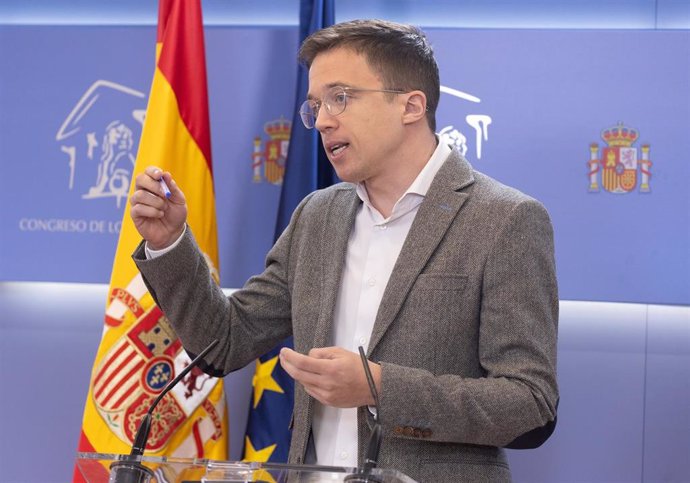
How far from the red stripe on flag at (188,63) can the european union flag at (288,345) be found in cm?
31

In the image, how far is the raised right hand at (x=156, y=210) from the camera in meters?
1.93

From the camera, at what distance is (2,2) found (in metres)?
3.84

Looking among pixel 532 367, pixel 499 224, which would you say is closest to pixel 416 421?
pixel 532 367

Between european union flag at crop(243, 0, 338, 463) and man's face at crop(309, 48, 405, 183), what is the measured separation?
1.08 m

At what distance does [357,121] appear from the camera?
2.10m

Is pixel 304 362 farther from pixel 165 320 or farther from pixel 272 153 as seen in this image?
pixel 272 153

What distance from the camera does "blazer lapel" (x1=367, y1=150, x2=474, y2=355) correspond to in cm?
196

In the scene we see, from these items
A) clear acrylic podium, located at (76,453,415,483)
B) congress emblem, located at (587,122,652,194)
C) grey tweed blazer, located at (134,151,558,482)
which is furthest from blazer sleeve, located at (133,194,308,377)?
congress emblem, located at (587,122,652,194)

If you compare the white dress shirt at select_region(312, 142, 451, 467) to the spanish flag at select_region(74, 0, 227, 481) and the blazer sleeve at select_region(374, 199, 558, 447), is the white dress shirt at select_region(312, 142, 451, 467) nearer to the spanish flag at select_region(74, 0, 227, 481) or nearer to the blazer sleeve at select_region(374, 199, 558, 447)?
the blazer sleeve at select_region(374, 199, 558, 447)

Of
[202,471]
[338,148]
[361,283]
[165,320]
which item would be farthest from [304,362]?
[165,320]

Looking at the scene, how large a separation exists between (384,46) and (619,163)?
1452 millimetres

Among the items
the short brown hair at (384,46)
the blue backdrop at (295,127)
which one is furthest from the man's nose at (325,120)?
the blue backdrop at (295,127)

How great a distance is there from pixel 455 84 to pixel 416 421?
1.83m

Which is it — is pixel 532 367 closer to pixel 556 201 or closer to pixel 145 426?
pixel 145 426
